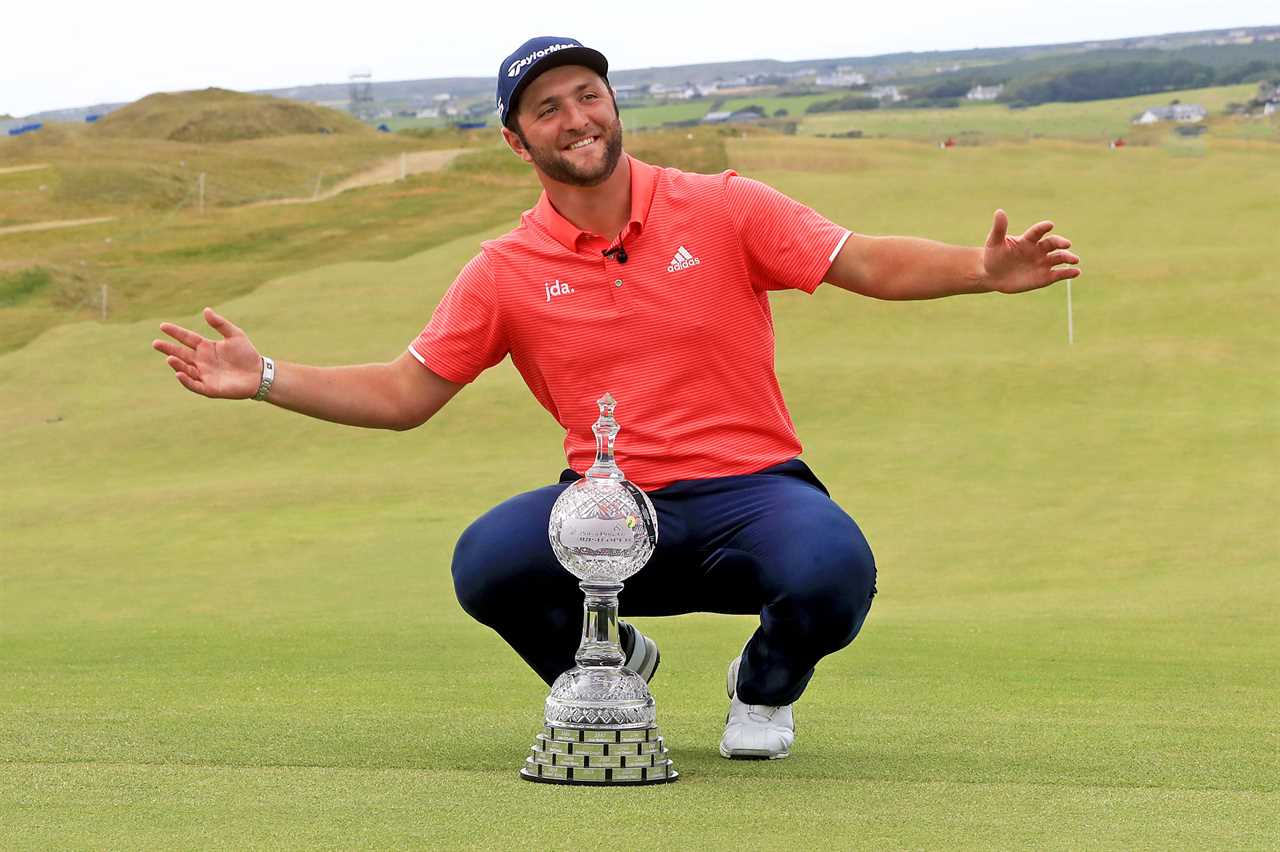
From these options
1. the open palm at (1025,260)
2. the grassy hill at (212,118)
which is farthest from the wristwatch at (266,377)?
the grassy hill at (212,118)

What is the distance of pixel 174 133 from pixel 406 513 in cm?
6348

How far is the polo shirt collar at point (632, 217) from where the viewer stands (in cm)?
426

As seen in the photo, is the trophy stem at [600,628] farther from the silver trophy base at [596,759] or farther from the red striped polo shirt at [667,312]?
the red striped polo shirt at [667,312]

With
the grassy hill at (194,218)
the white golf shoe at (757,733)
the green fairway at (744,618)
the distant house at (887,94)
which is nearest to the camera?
the green fairway at (744,618)

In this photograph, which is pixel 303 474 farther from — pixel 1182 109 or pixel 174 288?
pixel 1182 109

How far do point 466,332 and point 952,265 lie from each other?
1130 mm

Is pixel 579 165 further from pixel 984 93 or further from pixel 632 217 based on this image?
pixel 984 93

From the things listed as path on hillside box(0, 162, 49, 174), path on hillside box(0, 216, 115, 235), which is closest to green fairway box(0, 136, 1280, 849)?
path on hillside box(0, 216, 115, 235)

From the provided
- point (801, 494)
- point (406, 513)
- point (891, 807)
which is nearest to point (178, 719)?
point (801, 494)

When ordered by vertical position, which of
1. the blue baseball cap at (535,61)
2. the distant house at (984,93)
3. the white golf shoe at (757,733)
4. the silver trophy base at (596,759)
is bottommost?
the distant house at (984,93)

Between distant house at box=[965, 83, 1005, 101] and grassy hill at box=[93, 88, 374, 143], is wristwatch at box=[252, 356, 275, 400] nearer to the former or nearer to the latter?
grassy hill at box=[93, 88, 374, 143]

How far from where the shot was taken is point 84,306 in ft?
78.5

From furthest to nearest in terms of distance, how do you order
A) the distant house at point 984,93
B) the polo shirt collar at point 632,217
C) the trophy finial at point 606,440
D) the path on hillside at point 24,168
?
1. the distant house at point 984,93
2. the path on hillside at point 24,168
3. the polo shirt collar at point 632,217
4. the trophy finial at point 606,440

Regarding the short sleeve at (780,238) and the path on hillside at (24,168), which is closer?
the short sleeve at (780,238)
